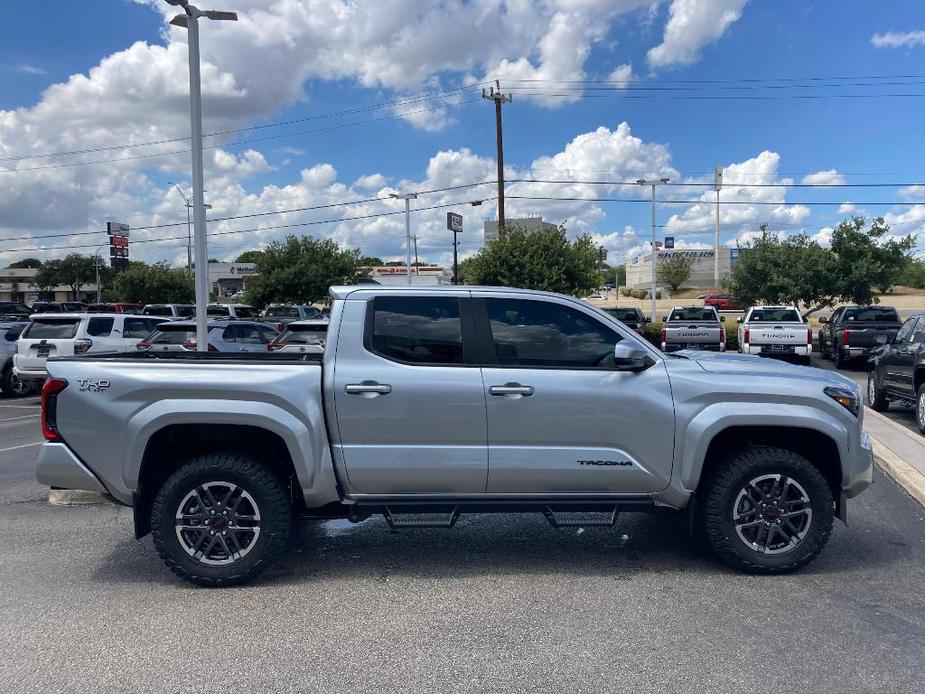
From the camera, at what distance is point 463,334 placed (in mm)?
5035

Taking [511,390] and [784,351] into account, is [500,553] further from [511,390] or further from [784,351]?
[784,351]

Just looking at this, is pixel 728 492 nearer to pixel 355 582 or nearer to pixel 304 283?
pixel 355 582

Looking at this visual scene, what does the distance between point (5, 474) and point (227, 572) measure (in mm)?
5119

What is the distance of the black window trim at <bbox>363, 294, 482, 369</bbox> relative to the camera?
16.2 ft

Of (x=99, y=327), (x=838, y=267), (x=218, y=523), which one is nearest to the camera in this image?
(x=218, y=523)

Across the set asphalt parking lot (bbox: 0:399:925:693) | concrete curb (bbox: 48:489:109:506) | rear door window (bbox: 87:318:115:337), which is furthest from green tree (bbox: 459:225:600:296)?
asphalt parking lot (bbox: 0:399:925:693)

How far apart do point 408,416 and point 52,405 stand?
229cm

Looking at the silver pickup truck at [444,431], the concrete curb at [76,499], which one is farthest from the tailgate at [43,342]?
the silver pickup truck at [444,431]

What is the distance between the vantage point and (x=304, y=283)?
41438mm

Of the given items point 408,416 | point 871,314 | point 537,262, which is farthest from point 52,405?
point 537,262

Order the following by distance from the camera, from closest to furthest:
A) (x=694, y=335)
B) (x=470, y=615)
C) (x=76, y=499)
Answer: (x=470, y=615), (x=76, y=499), (x=694, y=335)

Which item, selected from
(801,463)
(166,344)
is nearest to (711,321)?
(166,344)

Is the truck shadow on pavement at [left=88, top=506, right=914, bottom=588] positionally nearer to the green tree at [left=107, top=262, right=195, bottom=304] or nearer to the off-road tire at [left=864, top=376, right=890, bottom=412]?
the off-road tire at [left=864, top=376, right=890, bottom=412]

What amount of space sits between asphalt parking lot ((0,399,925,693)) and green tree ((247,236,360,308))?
35.6m
